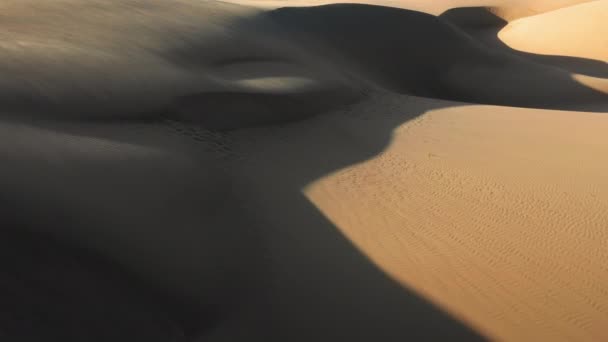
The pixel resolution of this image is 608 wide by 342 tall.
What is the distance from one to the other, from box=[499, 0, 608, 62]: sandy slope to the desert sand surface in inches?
261

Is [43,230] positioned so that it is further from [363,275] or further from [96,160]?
[363,275]

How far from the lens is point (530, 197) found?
4586 millimetres

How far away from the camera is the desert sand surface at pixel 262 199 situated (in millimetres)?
2967

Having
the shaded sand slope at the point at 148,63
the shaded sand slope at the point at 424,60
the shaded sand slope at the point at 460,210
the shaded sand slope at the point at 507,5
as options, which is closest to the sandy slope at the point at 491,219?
the shaded sand slope at the point at 460,210

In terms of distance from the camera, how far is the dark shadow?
12.4m

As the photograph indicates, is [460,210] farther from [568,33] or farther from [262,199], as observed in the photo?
[568,33]

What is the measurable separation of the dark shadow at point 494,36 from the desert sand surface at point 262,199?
5.55 meters

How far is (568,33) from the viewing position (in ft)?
46.0

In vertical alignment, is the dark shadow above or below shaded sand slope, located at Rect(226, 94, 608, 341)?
below

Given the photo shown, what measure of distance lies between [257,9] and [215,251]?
7622mm

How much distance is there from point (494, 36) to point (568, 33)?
2137mm

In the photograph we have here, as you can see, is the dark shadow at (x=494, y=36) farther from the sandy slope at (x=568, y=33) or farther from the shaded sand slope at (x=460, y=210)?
the shaded sand slope at (x=460, y=210)

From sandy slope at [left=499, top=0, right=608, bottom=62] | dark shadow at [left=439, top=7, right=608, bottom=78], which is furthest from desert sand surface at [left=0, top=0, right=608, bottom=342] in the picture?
sandy slope at [left=499, top=0, right=608, bottom=62]

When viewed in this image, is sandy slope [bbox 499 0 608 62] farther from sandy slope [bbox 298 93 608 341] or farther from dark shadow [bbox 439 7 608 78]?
sandy slope [bbox 298 93 608 341]
